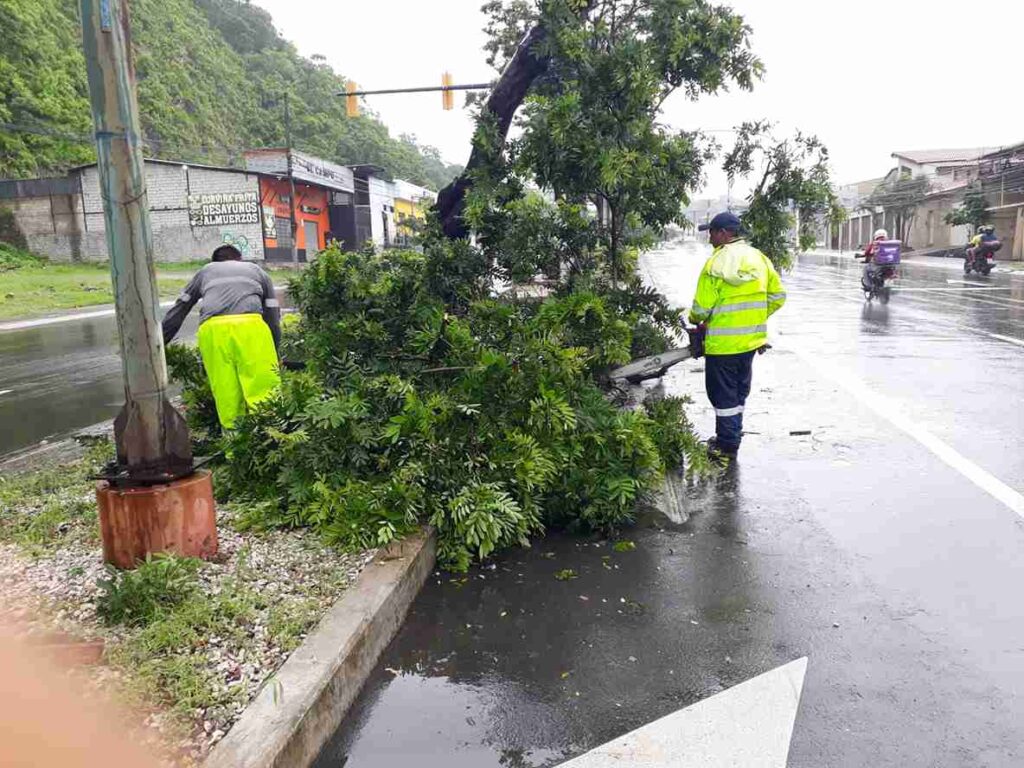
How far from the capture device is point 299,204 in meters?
44.7

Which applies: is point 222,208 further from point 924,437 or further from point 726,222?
point 924,437

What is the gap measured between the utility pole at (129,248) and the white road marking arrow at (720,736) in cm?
220

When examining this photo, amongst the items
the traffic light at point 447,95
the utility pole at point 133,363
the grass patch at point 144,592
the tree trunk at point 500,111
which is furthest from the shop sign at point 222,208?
the grass patch at point 144,592

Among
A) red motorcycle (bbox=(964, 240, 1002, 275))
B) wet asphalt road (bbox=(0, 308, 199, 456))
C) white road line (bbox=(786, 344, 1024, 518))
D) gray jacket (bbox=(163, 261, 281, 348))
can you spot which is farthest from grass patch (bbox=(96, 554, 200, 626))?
red motorcycle (bbox=(964, 240, 1002, 275))

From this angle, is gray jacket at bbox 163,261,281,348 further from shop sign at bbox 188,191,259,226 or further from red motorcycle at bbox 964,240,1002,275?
shop sign at bbox 188,191,259,226

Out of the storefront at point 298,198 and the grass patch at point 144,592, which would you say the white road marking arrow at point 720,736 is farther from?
the storefront at point 298,198

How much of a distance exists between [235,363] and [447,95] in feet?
38.2

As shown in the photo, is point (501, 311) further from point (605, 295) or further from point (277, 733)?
point (277, 733)

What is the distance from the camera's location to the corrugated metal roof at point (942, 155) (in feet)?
188

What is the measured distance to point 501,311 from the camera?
514 centimetres

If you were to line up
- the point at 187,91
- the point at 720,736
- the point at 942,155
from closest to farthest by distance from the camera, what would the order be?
the point at 720,736 → the point at 187,91 → the point at 942,155


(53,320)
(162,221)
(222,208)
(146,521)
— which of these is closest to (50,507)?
(146,521)

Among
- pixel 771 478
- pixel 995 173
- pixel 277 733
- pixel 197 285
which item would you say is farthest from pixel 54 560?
pixel 995 173

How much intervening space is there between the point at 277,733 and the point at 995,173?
47921 mm
